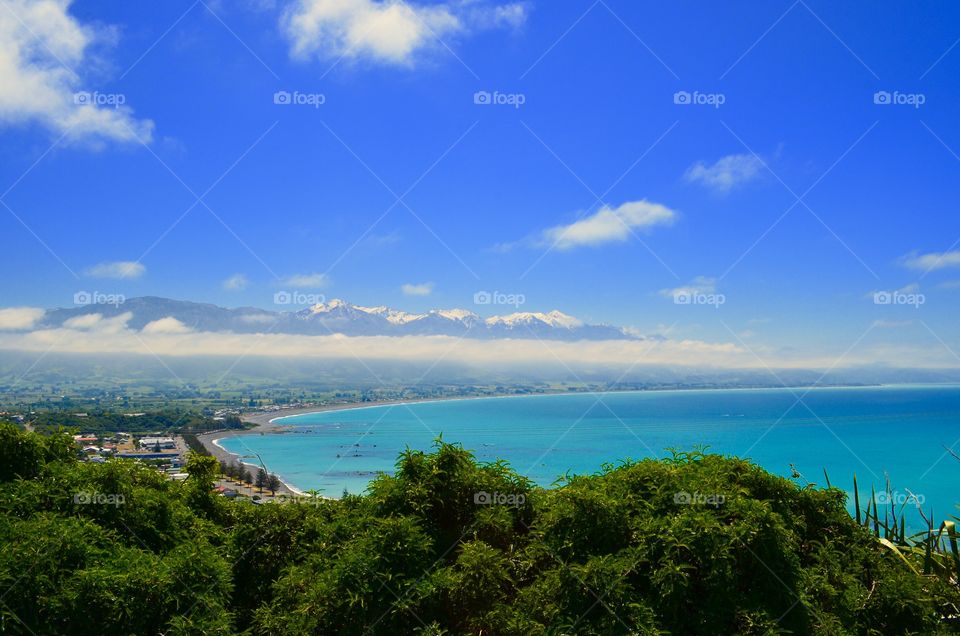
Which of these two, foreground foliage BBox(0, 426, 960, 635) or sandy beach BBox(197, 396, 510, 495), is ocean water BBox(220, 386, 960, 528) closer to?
sandy beach BBox(197, 396, 510, 495)

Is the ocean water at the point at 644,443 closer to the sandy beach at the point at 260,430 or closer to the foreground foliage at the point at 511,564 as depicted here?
the sandy beach at the point at 260,430

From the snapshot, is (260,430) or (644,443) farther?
(260,430)

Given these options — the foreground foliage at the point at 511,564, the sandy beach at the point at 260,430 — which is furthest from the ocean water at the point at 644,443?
the foreground foliage at the point at 511,564

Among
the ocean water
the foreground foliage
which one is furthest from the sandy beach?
the foreground foliage

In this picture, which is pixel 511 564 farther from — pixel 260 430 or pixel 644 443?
pixel 260 430

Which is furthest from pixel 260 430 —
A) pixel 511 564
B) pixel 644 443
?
pixel 511 564

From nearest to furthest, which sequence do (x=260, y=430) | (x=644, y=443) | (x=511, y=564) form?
(x=511, y=564)
(x=644, y=443)
(x=260, y=430)

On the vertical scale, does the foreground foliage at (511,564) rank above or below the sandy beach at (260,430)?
above

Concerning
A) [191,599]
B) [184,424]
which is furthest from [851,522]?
[184,424]
